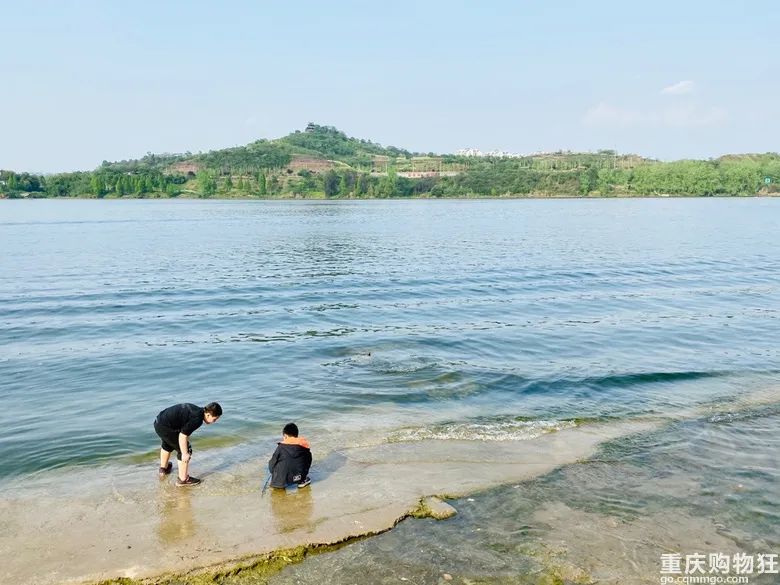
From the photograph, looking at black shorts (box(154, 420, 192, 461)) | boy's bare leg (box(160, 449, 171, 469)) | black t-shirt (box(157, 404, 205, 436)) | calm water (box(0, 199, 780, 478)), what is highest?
black t-shirt (box(157, 404, 205, 436))

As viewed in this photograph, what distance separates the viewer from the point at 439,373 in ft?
75.5

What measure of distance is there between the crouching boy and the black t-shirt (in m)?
1.80

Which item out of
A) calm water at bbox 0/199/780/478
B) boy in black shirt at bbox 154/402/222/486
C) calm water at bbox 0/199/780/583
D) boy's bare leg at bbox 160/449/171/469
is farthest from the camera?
calm water at bbox 0/199/780/478

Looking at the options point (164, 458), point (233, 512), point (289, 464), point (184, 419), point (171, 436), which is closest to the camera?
point (233, 512)

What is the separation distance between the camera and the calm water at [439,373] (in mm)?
12219

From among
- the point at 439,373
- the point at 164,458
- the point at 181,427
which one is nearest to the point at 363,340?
the point at 439,373

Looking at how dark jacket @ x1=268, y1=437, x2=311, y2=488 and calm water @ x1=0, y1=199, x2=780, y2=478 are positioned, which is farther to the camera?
calm water @ x1=0, y1=199, x2=780, y2=478

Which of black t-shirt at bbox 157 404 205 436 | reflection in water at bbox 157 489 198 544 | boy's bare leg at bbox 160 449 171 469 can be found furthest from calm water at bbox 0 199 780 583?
black t-shirt at bbox 157 404 205 436

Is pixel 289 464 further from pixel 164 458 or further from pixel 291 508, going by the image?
pixel 164 458

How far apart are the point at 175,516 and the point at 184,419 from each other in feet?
6.70

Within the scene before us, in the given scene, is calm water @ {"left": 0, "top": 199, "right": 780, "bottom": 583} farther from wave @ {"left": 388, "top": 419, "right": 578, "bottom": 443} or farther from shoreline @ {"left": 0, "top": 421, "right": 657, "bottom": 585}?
shoreline @ {"left": 0, "top": 421, "right": 657, "bottom": 585}

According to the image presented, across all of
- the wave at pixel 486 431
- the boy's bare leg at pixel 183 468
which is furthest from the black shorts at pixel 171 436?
the wave at pixel 486 431

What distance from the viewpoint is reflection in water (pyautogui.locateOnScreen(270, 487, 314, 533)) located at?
11.8m

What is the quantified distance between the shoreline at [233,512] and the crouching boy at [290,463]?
0.96ft
